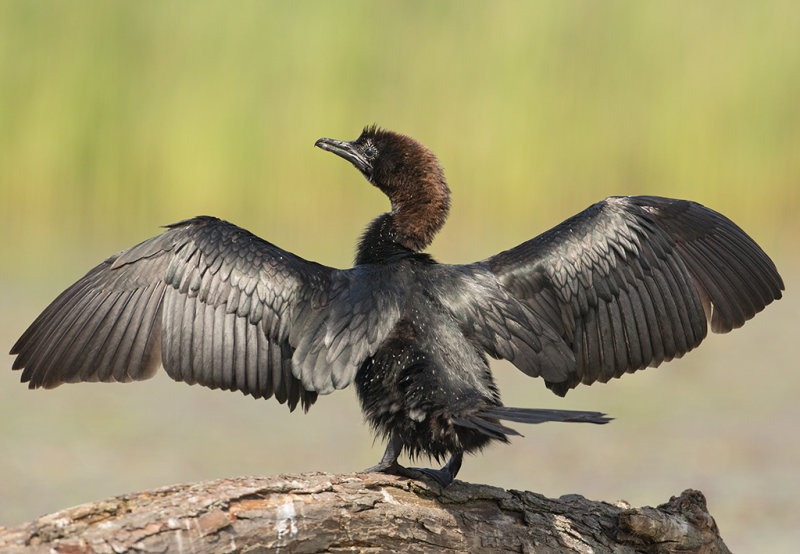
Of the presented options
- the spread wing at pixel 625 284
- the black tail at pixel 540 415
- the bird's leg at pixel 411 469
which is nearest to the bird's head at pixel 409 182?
the spread wing at pixel 625 284

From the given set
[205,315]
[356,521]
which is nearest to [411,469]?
[356,521]

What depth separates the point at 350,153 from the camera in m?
6.15

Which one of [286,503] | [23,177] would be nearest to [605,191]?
[23,177]

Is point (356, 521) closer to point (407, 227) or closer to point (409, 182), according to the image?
point (407, 227)

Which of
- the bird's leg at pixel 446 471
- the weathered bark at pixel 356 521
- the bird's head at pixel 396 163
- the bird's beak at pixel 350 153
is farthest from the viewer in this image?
the bird's beak at pixel 350 153

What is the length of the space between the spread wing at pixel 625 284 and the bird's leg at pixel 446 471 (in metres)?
0.57

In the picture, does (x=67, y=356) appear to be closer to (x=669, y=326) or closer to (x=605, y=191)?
(x=669, y=326)

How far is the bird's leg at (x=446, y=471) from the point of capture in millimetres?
4938

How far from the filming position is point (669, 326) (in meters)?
5.60

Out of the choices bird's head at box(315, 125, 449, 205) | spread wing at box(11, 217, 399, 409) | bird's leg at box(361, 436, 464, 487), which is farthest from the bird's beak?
bird's leg at box(361, 436, 464, 487)

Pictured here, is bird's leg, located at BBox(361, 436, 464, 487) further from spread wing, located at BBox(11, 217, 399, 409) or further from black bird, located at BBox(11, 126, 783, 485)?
spread wing, located at BBox(11, 217, 399, 409)

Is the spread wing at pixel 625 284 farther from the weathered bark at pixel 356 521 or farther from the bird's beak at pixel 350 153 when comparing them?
the bird's beak at pixel 350 153

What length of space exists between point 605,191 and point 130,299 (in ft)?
24.0

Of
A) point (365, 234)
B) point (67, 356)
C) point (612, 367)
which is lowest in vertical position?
point (67, 356)
